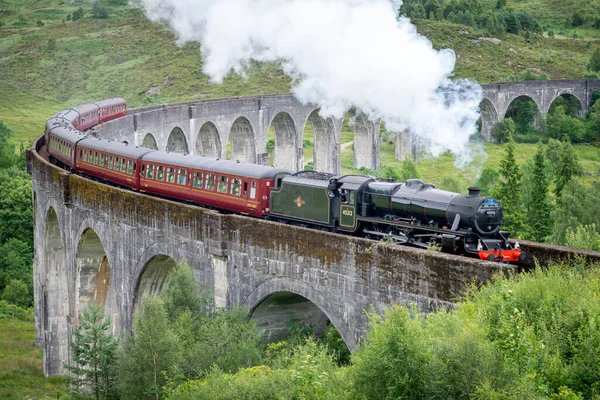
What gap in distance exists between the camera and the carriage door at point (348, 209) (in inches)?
924

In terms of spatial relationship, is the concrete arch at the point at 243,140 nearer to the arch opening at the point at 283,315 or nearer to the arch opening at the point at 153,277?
the arch opening at the point at 153,277

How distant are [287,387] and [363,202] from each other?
7924 mm

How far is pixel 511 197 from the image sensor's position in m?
49.1

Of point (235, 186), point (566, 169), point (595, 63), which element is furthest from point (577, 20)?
point (235, 186)

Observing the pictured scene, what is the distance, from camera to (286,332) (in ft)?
81.0

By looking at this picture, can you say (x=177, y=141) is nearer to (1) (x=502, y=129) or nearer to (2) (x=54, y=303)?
(2) (x=54, y=303)

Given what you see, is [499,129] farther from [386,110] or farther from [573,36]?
[573,36]

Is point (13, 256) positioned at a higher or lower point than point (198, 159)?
lower

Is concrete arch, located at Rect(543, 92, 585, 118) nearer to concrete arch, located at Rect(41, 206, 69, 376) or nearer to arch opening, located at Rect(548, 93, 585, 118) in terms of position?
arch opening, located at Rect(548, 93, 585, 118)

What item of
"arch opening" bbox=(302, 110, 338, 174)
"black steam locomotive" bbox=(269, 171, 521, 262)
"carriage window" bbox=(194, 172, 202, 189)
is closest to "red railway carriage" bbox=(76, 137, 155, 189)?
"carriage window" bbox=(194, 172, 202, 189)

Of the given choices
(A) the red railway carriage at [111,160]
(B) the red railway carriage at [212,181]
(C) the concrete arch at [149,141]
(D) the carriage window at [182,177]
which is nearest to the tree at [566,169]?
(C) the concrete arch at [149,141]

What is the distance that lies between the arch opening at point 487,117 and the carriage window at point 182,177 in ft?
194

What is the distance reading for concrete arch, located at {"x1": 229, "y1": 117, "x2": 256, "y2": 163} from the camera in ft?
212

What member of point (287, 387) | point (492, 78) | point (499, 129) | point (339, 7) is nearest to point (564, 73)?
point (492, 78)
